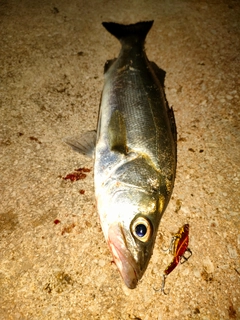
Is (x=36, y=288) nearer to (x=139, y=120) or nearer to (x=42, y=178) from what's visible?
(x=42, y=178)

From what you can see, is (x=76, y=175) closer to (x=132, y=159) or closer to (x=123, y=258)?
(x=132, y=159)

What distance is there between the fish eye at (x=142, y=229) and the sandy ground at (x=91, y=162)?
0.46 metres

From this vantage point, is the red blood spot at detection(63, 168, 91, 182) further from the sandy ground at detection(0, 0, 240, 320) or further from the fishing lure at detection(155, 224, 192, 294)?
the fishing lure at detection(155, 224, 192, 294)

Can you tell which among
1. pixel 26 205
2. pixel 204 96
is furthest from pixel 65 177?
pixel 204 96

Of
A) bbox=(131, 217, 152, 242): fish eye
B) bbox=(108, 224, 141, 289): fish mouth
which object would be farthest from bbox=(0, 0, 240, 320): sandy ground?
bbox=(131, 217, 152, 242): fish eye

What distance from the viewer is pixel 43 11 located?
372cm

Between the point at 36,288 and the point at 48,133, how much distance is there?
166 cm

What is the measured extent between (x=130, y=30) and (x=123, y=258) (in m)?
3.21

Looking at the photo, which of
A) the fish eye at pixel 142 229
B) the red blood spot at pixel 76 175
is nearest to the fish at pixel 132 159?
the fish eye at pixel 142 229

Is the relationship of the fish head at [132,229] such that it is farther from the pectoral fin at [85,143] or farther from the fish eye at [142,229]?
the pectoral fin at [85,143]

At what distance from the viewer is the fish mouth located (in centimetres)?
174

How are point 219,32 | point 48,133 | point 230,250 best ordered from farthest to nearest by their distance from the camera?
point 219,32 < point 48,133 < point 230,250

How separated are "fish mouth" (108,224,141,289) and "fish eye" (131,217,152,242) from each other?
11 cm

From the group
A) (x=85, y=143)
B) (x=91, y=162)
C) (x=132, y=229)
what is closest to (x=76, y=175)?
(x=91, y=162)
